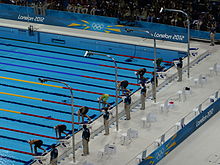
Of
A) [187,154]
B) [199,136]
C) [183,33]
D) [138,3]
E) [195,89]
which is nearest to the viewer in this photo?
[187,154]

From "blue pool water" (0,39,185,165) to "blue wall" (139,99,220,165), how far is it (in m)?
3.52

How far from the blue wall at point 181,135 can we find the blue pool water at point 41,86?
11.5ft

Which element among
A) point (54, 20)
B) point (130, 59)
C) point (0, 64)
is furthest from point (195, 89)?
point (54, 20)

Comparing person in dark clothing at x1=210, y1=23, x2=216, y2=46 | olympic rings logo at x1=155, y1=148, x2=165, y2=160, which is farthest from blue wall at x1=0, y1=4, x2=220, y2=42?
olympic rings logo at x1=155, y1=148, x2=165, y2=160

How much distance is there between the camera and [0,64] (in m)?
27.0

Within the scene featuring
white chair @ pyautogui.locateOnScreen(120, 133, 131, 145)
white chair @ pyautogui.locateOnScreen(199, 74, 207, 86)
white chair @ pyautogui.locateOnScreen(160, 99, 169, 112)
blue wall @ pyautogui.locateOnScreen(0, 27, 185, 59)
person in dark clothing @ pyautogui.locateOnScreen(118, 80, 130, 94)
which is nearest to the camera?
white chair @ pyautogui.locateOnScreen(120, 133, 131, 145)

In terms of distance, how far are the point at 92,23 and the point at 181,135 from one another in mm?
13398

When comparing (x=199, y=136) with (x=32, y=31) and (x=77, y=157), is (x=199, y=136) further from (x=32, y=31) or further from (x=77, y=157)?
(x=32, y=31)

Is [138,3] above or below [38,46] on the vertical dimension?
above

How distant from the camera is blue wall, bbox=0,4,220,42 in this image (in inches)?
1147

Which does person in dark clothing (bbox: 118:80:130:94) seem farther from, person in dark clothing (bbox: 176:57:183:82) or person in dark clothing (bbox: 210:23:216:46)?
person in dark clothing (bbox: 210:23:216:46)

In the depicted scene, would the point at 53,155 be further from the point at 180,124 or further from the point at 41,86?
the point at 41,86

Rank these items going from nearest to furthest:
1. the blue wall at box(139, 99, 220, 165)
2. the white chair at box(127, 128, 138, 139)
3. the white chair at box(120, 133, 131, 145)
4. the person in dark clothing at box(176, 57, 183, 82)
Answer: the blue wall at box(139, 99, 220, 165)
the white chair at box(120, 133, 131, 145)
the white chair at box(127, 128, 138, 139)
the person in dark clothing at box(176, 57, 183, 82)

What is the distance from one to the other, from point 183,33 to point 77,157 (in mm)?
12692
